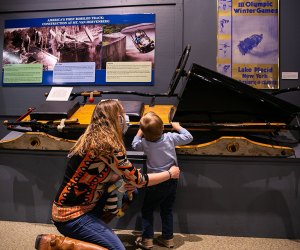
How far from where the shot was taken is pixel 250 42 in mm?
3010

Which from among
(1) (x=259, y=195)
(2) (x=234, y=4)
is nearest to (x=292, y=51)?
(2) (x=234, y=4)

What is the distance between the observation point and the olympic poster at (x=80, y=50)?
314 centimetres

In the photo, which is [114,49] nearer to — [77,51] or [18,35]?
[77,51]

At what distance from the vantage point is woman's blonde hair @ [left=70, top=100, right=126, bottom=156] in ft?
4.38

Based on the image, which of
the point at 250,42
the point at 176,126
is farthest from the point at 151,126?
the point at 250,42

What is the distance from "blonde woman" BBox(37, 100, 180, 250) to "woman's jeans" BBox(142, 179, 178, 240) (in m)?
0.49

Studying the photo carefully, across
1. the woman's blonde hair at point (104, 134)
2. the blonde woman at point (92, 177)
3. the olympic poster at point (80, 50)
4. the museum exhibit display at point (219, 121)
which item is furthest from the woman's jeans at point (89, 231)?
the olympic poster at point (80, 50)

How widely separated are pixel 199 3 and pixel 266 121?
165 centimetres

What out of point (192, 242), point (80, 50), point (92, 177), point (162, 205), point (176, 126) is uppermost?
point (80, 50)

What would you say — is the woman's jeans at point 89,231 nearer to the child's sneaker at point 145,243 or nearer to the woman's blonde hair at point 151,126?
the child's sneaker at point 145,243

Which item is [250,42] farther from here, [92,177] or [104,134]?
[92,177]

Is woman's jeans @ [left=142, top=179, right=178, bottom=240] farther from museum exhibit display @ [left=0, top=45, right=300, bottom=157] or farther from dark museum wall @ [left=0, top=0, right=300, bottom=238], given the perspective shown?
museum exhibit display @ [left=0, top=45, right=300, bottom=157]

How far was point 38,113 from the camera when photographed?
2.42m

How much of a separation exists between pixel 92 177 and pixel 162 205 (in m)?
0.76
